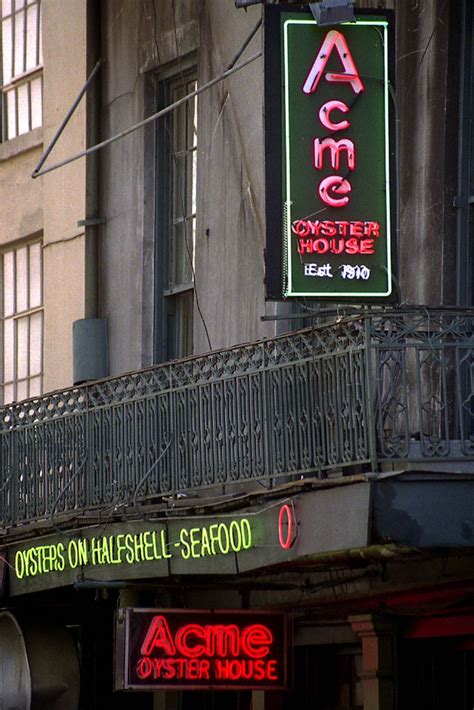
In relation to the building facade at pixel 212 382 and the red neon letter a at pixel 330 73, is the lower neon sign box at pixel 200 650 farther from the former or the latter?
the red neon letter a at pixel 330 73

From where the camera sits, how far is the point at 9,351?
21.6m

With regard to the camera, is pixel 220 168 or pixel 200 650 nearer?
pixel 200 650

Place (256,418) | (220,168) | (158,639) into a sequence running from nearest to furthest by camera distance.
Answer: (256,418) < (158,639) < (220,168)

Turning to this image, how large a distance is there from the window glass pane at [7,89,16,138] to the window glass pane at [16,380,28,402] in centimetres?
268

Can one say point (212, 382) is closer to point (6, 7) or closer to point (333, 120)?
point (333, 120)

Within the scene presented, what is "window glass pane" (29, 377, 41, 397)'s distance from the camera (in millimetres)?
21141

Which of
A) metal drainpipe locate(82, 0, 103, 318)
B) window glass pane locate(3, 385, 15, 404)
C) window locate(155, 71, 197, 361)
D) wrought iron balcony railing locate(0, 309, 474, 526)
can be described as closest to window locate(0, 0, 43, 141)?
metal drainpipe locate(82, 0, 103, 318)

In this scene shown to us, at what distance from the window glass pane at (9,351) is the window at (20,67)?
2.04 meters

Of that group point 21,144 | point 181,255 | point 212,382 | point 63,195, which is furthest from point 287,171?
point 21,144

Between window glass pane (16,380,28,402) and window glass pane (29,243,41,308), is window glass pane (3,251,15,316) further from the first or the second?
window glass pane (16,380,28,402)

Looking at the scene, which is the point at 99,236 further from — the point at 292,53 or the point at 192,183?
the point at 292,53

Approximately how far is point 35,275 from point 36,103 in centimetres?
184

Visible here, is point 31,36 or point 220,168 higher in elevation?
point 31,36

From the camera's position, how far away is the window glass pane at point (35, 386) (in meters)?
21.1
